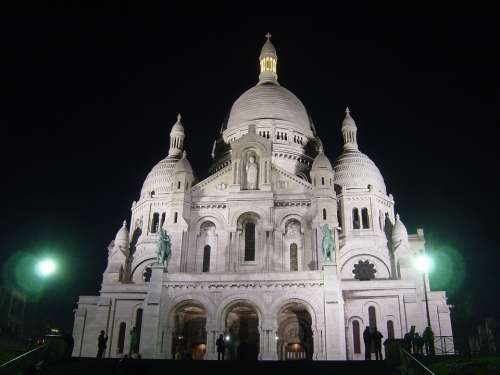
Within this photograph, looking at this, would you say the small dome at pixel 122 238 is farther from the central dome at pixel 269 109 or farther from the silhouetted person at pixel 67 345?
the silhouetted person at pixel 67 345

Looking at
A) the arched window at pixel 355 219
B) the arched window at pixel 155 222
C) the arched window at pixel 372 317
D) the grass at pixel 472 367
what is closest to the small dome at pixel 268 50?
the arched window at pixel 155 222

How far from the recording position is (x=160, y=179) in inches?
2351

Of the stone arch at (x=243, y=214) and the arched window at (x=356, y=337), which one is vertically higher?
the stone arch at (x=243, y=214)

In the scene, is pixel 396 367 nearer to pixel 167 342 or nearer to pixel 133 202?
pixel 167 342

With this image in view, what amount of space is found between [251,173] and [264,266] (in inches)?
336

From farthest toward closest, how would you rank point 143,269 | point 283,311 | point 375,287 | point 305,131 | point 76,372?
point 305,131 < point 143,269 < point 375,287 < point 283,311 < point 76,372

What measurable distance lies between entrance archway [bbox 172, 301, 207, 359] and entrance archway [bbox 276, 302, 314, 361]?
236 inches

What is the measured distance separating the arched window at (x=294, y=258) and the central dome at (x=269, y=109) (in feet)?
67.1

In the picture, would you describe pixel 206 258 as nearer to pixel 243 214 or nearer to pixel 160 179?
pixel 243 214

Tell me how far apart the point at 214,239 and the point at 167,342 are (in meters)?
9.85

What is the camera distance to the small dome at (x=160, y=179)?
194 feet

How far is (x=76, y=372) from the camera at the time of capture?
2316 centimetres

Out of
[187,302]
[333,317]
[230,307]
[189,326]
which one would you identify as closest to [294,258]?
[230,307]

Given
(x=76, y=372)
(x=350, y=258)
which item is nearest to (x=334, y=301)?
(x=350, y=258)
